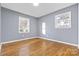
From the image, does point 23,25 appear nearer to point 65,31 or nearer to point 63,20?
point 63,20

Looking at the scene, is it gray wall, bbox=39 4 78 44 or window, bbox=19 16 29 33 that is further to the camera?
window, bbox=19 16 29 33

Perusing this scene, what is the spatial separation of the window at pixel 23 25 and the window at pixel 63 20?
270cm

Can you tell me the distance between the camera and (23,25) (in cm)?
641

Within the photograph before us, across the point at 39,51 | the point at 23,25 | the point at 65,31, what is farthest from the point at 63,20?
the point at 23,25

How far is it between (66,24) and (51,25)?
5.58ft

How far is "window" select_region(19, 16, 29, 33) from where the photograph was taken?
19.8 feet

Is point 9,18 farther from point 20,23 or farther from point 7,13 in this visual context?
point 20,23

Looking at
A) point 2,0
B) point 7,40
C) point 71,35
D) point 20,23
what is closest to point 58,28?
point 71,35

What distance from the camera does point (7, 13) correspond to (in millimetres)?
4762

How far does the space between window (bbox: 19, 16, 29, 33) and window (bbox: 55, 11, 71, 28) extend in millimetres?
2697

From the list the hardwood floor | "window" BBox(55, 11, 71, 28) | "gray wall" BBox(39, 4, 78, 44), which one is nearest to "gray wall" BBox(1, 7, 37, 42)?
the hardwood floor

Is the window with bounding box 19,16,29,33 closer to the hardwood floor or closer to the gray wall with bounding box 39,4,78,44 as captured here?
the gray wall with bounding box 39,4,78,44

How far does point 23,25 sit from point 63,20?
3.29 m

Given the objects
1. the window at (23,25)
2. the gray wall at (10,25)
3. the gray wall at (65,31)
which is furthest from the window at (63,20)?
the gray wall at (10,25)
